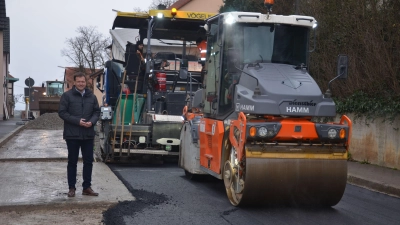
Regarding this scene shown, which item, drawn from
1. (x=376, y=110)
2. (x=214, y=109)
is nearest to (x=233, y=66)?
(x=214, y=109)

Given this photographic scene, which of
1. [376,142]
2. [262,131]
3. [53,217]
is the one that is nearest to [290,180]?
[262,131]

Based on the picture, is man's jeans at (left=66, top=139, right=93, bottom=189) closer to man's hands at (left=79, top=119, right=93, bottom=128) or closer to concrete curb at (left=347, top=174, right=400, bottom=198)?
man's hands at (left=79, top=119, right=93, bottom=128)

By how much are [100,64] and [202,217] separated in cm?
6895

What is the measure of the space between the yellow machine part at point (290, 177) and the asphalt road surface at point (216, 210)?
0.74 feet

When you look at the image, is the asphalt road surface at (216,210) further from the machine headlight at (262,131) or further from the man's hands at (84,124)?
the man's hands at (84,124)

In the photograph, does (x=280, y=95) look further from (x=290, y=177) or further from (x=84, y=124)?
(x=84, y=124)

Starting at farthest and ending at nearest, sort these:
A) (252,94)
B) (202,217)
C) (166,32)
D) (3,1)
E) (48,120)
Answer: (3,1)
(48,120)
(166,32)
(252,94)
(202,217)

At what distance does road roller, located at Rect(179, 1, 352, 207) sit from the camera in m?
7.98

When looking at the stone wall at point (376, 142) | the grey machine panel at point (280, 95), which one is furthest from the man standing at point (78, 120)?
the stone wall at point (376, 142)

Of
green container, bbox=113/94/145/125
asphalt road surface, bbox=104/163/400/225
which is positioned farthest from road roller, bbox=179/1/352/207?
green container, bbox=113/94/145/125

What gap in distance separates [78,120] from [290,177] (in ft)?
10.1

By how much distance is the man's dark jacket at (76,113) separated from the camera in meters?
8.78

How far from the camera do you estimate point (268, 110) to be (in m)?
8.23

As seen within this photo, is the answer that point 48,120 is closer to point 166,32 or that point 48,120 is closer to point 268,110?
point 166,32
